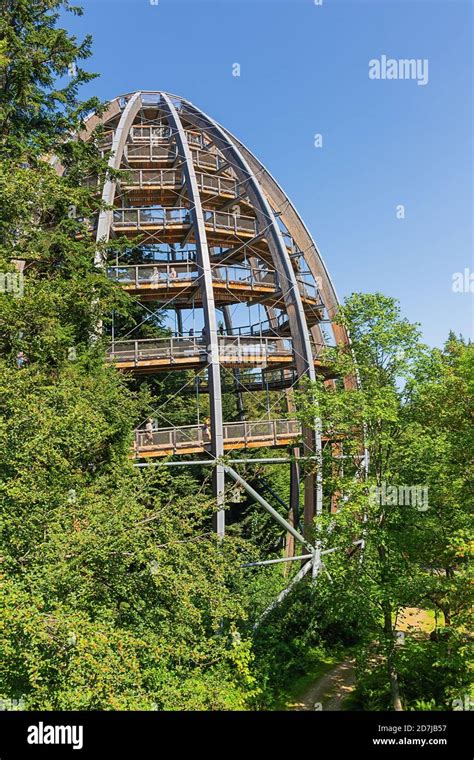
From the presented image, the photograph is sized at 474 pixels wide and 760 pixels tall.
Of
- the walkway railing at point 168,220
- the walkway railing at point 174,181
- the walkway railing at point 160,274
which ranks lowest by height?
the walkway railing at point 160,274

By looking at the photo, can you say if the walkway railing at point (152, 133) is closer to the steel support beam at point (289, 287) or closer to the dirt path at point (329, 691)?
the steel support beam at point (289, 287)

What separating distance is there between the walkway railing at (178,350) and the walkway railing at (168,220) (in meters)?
5.02

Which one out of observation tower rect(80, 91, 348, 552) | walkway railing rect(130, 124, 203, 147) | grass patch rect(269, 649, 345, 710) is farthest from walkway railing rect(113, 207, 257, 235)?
grass patch rect(269, 649, 345, 710)

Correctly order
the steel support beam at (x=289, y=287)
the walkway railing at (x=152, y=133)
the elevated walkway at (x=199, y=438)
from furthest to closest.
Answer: the walkway railing at (x=152, y=133) < the steel support beam at (x=289, y=287) < the elevated walkway at (x=199, y=438)

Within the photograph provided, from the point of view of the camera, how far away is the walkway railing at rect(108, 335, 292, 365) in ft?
47.9

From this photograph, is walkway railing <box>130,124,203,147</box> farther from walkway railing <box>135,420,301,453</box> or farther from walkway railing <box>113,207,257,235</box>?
walkway railing <box>135,420,301,453</box>

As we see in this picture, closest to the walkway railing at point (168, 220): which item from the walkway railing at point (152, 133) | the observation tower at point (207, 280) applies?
the observation tower at point (207, 280)

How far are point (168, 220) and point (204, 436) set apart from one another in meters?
8.70

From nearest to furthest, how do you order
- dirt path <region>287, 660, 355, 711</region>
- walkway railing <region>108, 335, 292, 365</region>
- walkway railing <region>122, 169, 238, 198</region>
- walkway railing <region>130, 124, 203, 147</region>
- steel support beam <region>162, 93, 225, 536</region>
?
dirt path <region>287, 660, 355, 711</region>
steel support beam <region>162, 93, 225, 536</region>
walkway railing <region>108, 335, 292, 365</region>
walkway railing <region>122, 169, 238, 198</region>
walkway railing <region>130, 124, 203, 147</region>

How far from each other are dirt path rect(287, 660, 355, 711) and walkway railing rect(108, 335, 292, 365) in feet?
32.6

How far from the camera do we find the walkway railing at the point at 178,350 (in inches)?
575

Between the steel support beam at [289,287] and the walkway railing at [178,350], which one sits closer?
the walkway railing at [178,350]
